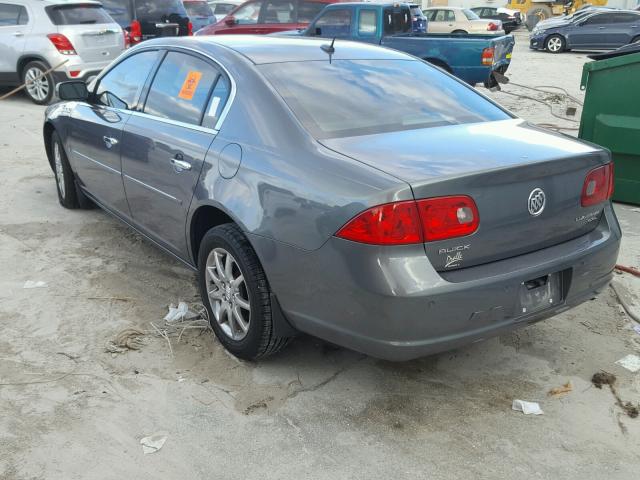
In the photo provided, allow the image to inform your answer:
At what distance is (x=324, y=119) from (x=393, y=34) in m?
10.0

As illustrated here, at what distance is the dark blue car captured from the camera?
71.9ft

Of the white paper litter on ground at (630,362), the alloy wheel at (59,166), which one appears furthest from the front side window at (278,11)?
the white paper litter on ground at (630,362)

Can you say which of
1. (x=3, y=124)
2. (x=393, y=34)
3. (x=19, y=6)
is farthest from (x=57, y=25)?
(x=393, y=34)

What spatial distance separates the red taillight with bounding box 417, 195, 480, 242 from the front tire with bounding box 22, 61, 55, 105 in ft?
→ 32.6

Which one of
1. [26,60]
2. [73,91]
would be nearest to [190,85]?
[73,91]

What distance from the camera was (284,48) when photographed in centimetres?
372

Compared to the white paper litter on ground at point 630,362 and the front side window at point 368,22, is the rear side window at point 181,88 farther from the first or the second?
the front side window at point 368,22

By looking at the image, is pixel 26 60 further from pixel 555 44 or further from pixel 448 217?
pixel 555 44

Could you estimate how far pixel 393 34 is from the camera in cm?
1249

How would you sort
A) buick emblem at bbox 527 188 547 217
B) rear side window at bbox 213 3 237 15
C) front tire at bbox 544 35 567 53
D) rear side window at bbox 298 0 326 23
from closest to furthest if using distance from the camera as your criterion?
1. buick emblem at bbox 527 188 547 217
2. rear side window at bbox 298 0 326 23
3. rear side window at bbox 213 3 237 15
4. front tire at bbox 544 35 567 53

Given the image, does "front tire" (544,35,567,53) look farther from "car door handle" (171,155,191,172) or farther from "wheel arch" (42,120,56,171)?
"car door handle" (171,155,191,172)

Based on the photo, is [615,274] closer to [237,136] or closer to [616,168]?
[616,168]

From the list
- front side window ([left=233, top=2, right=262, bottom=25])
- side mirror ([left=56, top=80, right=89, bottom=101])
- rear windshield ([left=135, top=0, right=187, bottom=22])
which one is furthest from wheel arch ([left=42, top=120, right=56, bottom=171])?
front side window ([left=233, top=2, right=262, bottom=25])

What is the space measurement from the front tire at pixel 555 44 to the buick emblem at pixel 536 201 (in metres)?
23.3
